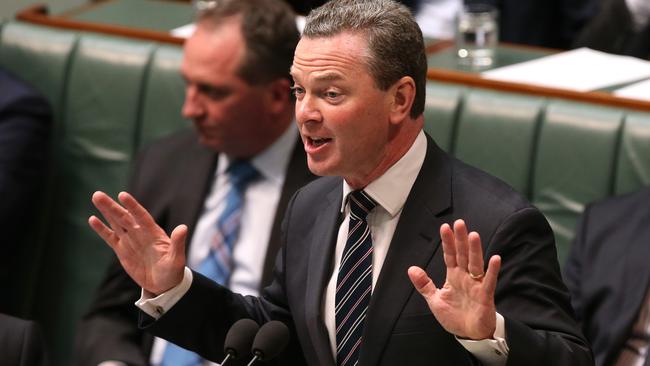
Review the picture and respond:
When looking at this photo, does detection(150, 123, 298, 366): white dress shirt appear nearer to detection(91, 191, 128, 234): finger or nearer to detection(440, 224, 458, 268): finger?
detection(91, 191, 128, 234): finger

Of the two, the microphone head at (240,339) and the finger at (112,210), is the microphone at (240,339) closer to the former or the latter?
the microphone head at (240,339)

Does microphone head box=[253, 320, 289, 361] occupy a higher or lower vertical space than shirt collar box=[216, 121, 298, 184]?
higher

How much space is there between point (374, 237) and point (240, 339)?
31 centimetres

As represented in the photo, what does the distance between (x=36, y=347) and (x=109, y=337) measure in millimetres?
764

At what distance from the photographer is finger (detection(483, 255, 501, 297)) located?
1.61m

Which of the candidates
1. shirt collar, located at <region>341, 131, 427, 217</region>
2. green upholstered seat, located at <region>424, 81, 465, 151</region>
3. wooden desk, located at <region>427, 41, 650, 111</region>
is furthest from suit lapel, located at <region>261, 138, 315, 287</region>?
shirt collar, located at <region>341, 131, 427, 217</region>

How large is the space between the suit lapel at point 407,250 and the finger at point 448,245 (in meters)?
0.18

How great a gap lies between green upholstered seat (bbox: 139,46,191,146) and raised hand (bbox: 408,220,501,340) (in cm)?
156

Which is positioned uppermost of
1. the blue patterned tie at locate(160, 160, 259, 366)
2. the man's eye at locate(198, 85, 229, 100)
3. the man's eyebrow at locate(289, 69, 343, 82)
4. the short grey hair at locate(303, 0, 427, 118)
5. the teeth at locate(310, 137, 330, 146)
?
the short grey hair at locate(303, 0, 427, 118)

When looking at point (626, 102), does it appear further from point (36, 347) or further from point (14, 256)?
point (14, 256)

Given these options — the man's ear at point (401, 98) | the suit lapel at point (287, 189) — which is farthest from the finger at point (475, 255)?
the suit lapel at point (287, 189)

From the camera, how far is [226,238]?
9.16 ft

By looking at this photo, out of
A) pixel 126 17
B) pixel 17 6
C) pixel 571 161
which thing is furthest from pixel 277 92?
pixel 17 6

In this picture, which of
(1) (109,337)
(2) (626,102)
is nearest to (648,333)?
(2) (626,102)
